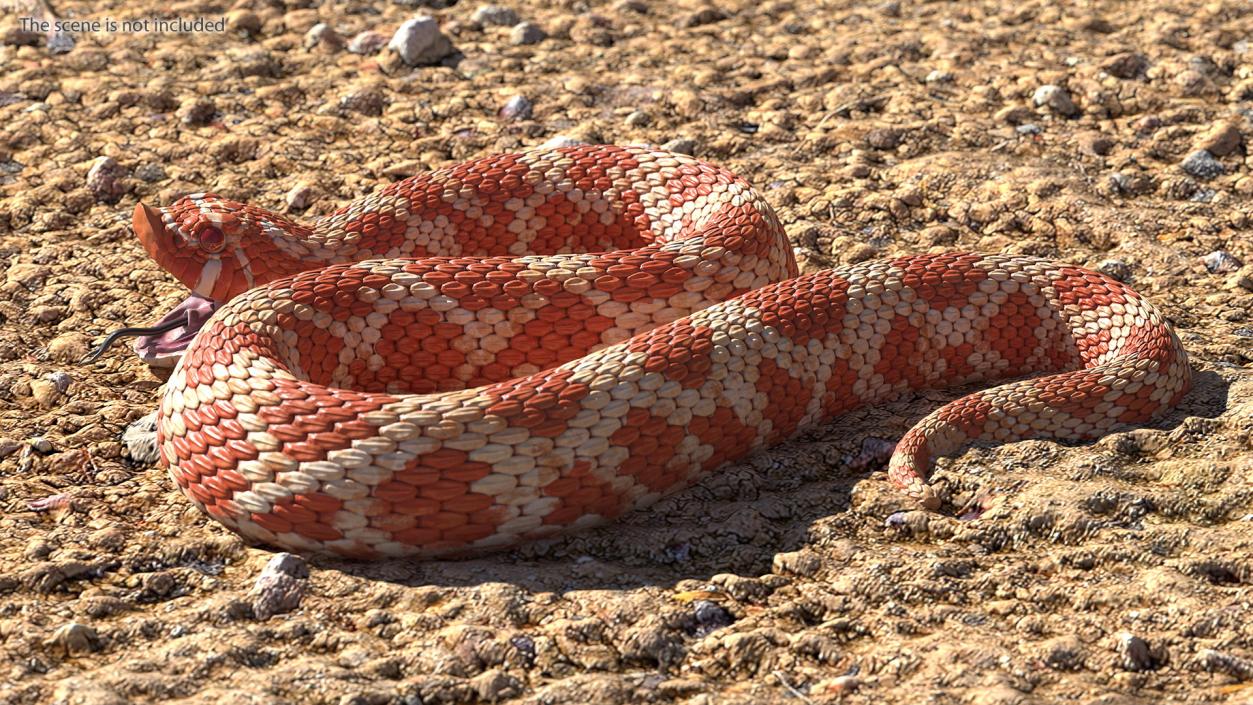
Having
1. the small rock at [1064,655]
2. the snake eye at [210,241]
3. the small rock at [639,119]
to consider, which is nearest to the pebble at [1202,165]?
the small rock at [639,119]

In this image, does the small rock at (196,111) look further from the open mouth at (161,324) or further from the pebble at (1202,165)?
the pebble at (1202,165)

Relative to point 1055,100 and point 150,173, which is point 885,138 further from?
point 150,173

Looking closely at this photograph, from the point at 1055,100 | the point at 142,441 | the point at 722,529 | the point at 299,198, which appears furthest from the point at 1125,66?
the point at 142,441

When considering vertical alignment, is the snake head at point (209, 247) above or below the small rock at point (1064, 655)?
above

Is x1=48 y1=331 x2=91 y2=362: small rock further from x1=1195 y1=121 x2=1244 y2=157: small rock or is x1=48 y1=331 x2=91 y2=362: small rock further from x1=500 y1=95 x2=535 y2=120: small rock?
x1=1195 y1=121 x2=1244 y2=157: small rock

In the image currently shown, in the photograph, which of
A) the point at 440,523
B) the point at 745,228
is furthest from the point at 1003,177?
the point at 440,523

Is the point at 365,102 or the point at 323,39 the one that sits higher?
the point at 323,39
